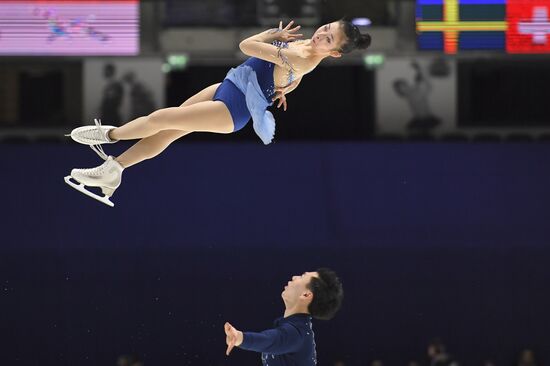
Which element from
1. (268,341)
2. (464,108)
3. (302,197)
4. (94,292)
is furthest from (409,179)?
(268,341)

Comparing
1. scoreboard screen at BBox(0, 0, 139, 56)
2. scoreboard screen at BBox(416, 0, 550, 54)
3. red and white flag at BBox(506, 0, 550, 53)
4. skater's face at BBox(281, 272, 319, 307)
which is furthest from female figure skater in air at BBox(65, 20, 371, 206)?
red and white flag at BBox(506, 0, 550, 53)

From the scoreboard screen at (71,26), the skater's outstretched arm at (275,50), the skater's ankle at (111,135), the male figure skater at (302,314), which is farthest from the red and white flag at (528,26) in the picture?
the male figure skater at (302,314)

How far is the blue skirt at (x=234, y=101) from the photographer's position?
5.84 meters

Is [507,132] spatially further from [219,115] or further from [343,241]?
[219,115]

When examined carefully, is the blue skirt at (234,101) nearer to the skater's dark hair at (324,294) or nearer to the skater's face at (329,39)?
the skater's face at (329,39)

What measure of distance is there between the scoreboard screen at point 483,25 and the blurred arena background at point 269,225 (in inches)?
0.6

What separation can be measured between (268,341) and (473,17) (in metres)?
6.79

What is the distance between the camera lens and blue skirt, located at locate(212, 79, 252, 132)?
5836mm

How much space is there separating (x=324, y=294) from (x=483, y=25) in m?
6.45

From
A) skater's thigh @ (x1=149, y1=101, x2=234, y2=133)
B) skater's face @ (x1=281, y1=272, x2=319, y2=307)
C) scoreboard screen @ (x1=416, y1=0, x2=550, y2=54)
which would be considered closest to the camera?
skater's face @ (x1=281, y1=272, x2=319, y2=307)

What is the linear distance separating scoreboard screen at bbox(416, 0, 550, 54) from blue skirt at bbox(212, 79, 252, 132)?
5.17m

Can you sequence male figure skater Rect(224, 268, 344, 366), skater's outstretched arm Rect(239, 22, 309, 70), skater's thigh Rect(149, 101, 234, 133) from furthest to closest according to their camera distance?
skater's thigh Rect(149, 101, 234, 133)
skater's outstretched arm Rect(239, 22, 309, 70)
male figure skater Rect(224, 268, 344, 366)

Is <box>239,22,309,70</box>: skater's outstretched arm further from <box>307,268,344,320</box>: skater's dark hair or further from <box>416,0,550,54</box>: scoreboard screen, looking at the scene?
<box>416,0,550,54</box>: scoreboard screen

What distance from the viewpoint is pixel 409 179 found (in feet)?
36.2
